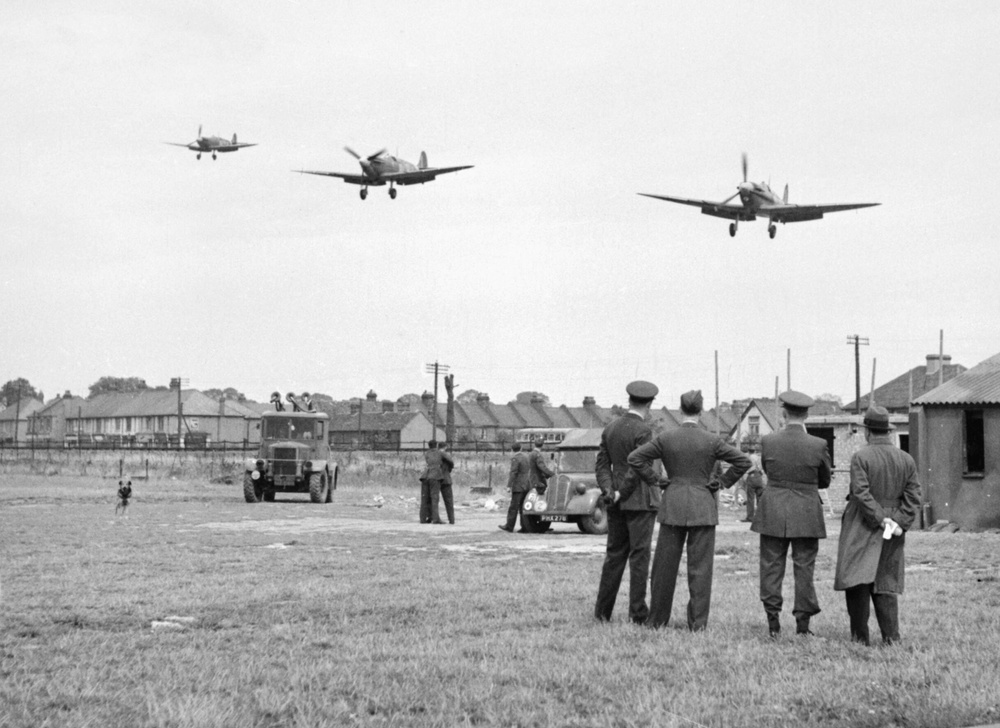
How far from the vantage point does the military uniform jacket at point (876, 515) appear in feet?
28.0

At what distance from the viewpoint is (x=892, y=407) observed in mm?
81250

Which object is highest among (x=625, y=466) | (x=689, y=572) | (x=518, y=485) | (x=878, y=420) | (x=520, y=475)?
(x=878, y=420)

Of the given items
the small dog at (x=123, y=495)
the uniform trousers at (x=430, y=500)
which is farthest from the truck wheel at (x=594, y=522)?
the small dog at (x=123, y=495)

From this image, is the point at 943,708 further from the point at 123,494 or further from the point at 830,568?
the point at 123,494

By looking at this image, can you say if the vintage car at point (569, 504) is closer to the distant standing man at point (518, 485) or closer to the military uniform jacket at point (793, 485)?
the distant standing man at point (518, 485)

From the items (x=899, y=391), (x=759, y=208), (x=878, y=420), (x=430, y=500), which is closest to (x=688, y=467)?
(x=878, y=420)

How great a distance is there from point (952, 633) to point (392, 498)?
3304 cm

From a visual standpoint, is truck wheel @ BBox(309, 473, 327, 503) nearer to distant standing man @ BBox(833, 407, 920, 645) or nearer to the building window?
the building window

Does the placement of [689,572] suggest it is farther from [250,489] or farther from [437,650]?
[250,489]

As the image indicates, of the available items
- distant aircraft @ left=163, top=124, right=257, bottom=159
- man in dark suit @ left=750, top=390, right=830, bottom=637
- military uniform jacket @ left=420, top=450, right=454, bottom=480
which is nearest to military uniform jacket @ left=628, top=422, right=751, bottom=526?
man in dark suit @ left=750, top=390, right=830, bottom=637

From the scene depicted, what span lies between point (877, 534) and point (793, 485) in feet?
2.82

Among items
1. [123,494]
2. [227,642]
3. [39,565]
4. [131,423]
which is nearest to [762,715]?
[227,642]

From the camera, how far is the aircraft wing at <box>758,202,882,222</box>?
3988 centimetres

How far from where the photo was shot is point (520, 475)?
73.7 feet
